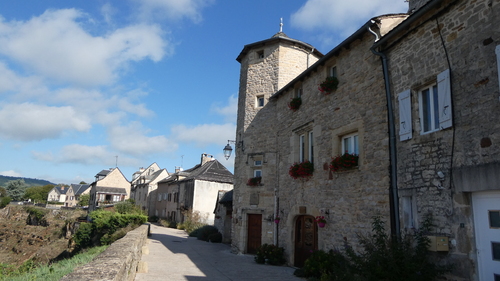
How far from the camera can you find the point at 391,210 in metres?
6.69

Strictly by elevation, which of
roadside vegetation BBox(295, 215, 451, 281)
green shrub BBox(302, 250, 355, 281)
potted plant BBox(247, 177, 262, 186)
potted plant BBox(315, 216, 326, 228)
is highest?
potted plant BBox(247, 177, 262, 186)

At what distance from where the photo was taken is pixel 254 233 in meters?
12.9

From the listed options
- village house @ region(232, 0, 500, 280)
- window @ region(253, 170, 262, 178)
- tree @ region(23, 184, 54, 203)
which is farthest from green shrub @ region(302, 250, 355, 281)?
tree @ region(23, 184, 54, 203)

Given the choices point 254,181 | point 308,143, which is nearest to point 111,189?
point 254,181

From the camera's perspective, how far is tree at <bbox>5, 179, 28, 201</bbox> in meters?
79.2

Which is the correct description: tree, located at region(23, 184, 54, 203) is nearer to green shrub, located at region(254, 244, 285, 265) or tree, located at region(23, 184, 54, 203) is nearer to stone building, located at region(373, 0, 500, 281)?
green shrub, located at region(254, 244, 285, 265)

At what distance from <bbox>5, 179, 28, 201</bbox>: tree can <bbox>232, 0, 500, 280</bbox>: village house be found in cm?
8691

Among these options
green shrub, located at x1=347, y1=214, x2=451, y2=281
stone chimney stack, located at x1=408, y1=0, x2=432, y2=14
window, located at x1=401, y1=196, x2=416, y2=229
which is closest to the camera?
green shrub, located at x1=347, y1=214, x2=451, y2=281

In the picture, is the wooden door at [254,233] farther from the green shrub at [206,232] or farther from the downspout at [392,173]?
the downspout at [392,173]

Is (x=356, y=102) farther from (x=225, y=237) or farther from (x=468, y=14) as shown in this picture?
(x=225, y=237)

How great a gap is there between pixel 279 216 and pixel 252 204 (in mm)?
1594

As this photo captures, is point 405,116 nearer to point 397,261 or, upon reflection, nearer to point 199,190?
point 397,261

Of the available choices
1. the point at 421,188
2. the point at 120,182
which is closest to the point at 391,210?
the point at 421,188

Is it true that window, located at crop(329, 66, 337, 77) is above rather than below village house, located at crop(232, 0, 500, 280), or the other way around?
above
